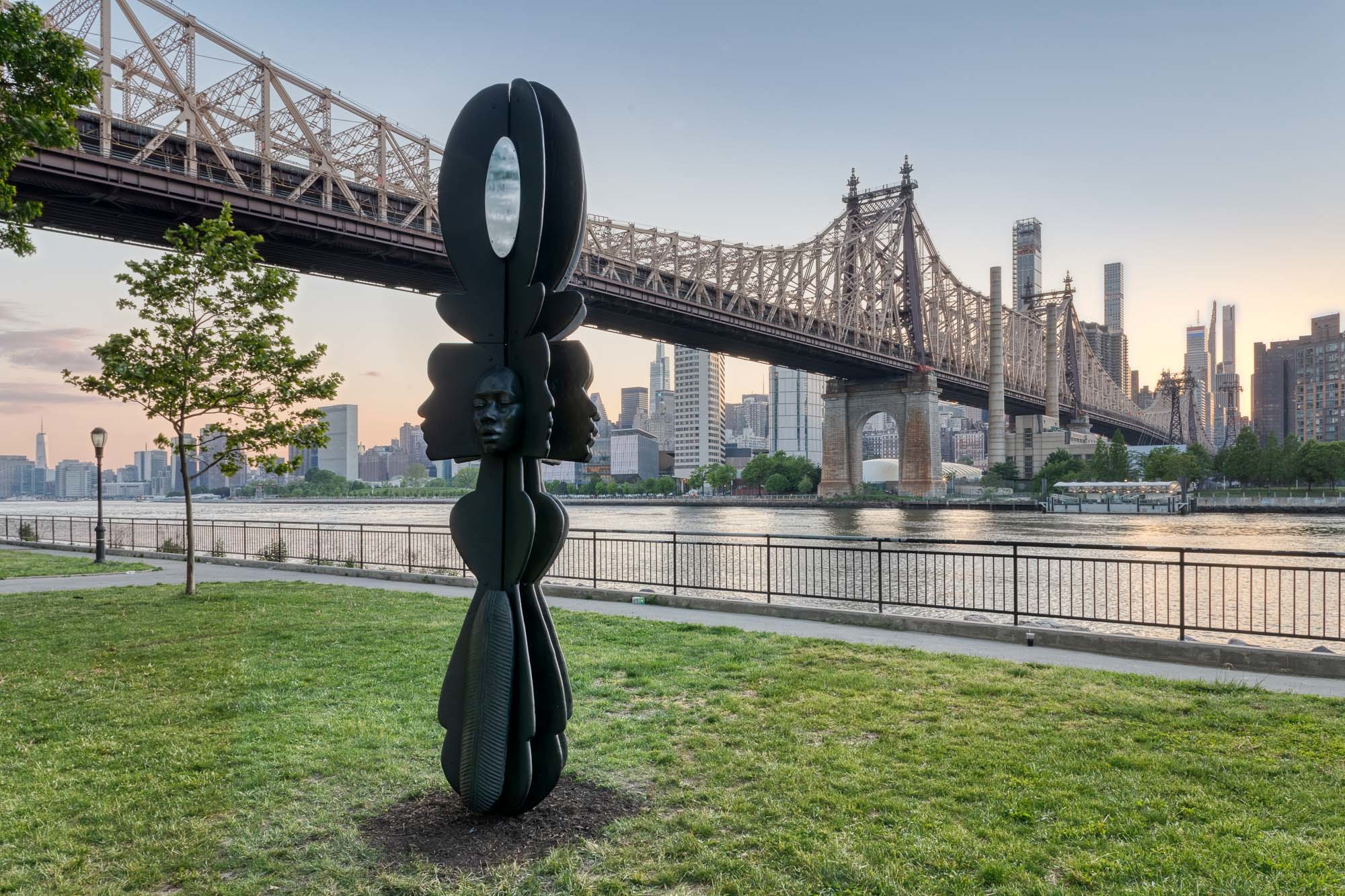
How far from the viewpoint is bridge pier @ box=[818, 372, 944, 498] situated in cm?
7600

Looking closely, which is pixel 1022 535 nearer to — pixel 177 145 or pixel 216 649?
pixel 216 649

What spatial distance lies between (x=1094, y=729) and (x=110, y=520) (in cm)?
3095

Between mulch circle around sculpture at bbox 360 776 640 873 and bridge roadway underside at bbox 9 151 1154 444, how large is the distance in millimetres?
25942

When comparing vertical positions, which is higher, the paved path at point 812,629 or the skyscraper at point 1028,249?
the skyscraper at point 1028,249

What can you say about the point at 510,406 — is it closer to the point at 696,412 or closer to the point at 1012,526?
the point at 1012,526

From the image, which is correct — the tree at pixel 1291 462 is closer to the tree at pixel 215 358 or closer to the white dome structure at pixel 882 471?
the white dome structure at pixel 882 471

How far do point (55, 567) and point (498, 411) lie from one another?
756 inches

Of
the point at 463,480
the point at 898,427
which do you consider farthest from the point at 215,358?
the point at 463,480

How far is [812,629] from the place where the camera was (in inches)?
403

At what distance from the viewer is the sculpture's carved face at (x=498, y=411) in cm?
470

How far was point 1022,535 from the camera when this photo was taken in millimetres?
40219

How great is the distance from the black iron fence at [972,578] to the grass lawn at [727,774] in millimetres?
3066

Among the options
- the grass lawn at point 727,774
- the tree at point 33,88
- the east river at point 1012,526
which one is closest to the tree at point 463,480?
the east river at point 1012,526

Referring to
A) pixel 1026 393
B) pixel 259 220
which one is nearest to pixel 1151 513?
pixel 1026 393
